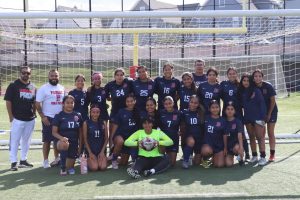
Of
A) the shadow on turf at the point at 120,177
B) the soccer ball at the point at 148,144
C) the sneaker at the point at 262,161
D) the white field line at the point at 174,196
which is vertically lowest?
the white field line at the point at 174,196

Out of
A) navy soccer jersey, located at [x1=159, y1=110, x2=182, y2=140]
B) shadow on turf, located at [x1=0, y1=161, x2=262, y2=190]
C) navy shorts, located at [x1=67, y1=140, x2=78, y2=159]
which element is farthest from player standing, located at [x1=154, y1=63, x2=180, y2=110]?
navy shorts, located at [x1=67, y1=140, x2=78, y2=159]

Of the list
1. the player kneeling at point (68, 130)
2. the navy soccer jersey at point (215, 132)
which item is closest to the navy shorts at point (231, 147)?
the navy soccer jersey at point (215, 132)

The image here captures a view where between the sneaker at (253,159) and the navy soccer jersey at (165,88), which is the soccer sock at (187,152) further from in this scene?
the sneaker at (253,159)

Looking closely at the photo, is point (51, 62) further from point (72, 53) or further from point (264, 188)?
point (264, 188)

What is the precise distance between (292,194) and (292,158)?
2409 mm

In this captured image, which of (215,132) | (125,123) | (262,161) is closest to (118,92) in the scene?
(125,123)

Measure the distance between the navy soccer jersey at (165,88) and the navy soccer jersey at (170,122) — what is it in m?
0.30

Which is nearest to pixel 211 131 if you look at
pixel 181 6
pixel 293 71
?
pixel 293 71

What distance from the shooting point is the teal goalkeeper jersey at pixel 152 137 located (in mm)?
6965

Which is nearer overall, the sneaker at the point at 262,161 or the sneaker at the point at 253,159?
the sneaker at the point at 262,161

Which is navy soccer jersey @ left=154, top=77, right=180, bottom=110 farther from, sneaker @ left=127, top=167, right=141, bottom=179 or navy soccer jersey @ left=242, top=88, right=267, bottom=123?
sneaker @ left=127, top=167, right=141, bottom=179

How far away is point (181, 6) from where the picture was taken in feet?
87.9

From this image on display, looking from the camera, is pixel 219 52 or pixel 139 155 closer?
pixel 139 155

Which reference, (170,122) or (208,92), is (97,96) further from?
(208,92)
